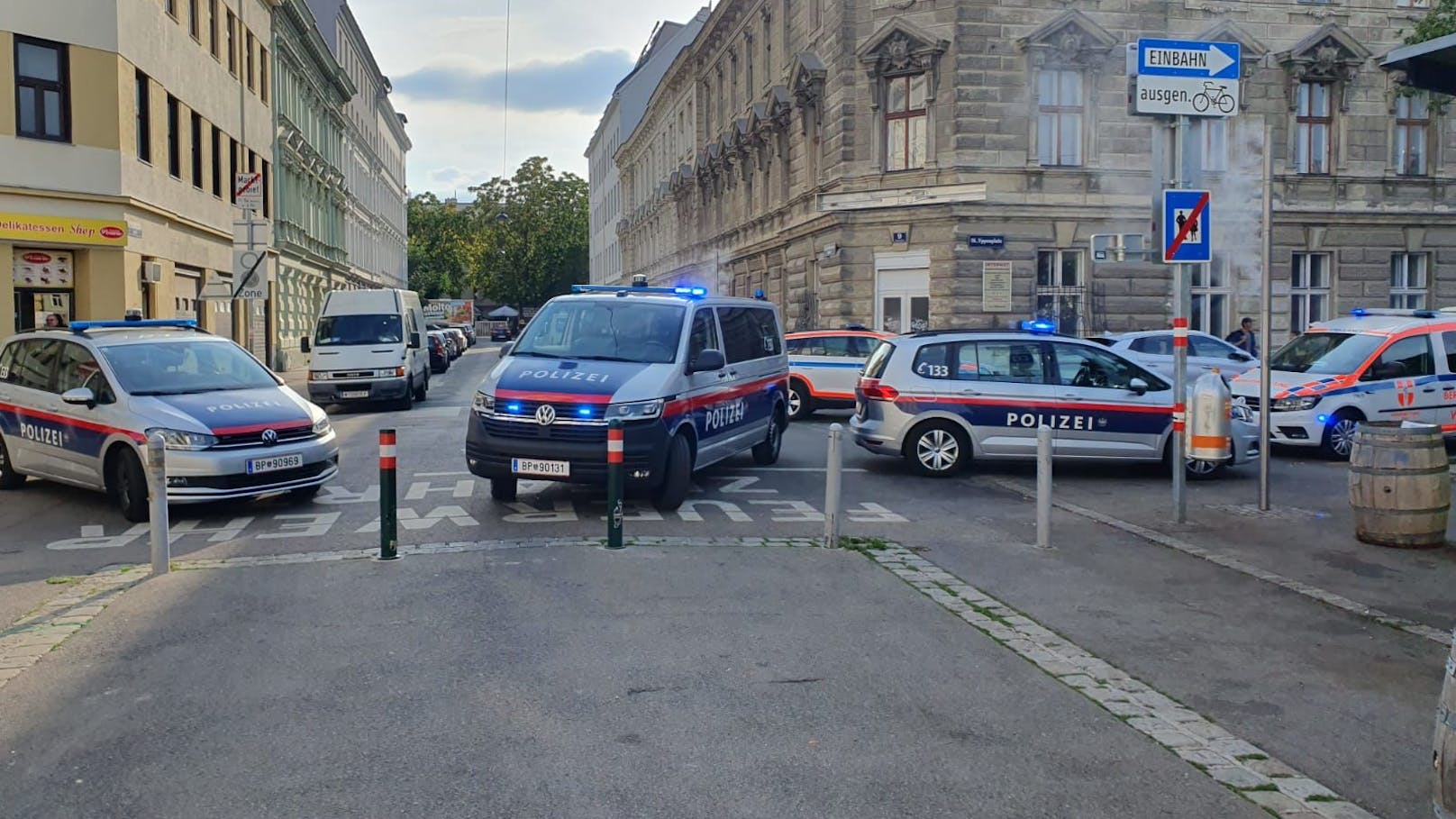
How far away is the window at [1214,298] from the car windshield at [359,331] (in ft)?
63.4

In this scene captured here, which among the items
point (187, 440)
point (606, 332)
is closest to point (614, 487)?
point (606, 332)

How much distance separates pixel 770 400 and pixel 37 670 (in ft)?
30.3

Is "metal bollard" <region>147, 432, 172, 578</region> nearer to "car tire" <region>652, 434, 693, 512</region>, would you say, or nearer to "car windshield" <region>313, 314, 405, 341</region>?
"car tire" <region>652, 434, 693, 512</region>

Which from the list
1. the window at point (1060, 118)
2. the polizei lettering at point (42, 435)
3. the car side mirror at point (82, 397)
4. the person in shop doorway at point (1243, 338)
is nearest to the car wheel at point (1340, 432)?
the person in shop doorway at point (1243, 338)

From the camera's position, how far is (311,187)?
1983 inches

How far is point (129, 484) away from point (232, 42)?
29.0 meters

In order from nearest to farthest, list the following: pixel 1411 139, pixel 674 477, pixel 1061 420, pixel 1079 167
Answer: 1. pixel 674 477
2. pixel 1061 420
3. pixel 1079 167
4. pixel 1411 139

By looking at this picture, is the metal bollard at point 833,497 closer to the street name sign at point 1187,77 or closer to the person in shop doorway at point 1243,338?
the street name sign at point 1187,77

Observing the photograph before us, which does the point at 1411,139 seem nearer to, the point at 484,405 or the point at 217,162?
the point at 484,405

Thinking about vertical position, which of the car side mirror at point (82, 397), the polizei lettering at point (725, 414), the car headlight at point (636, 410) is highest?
the car side mirror at point (82, 397)

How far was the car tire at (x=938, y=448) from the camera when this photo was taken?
1359 centimetres

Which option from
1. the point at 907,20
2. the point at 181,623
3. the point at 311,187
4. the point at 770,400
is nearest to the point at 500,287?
the point at 311,187

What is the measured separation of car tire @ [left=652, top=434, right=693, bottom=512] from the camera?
35.0 feet

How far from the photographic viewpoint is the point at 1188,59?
34.8ft
